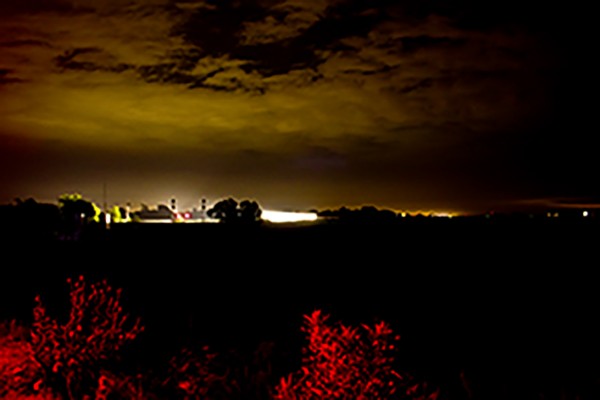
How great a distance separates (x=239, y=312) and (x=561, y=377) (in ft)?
27.9

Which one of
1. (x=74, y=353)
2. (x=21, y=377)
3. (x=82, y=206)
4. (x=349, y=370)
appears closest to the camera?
(x=349, y=370)

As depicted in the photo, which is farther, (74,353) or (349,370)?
(74,353)

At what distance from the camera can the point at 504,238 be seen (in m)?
84.3

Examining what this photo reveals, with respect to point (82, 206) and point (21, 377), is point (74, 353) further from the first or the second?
point (82, 206)

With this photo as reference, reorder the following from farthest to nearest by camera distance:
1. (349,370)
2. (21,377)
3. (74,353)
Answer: (21,377) → (74,353) → (349,370)

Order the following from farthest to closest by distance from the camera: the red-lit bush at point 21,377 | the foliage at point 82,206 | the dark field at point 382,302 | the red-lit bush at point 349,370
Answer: the foliage at point 82,206 → the dark field at point 382,302 → the red-lit bush at point 21,377 → the red-lit bush at point 349,370

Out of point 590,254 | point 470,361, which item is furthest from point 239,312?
point 590,254

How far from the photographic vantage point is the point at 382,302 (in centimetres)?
2569

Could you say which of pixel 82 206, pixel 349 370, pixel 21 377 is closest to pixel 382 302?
pixel 21 377

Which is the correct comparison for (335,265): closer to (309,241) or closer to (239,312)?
(239,312)


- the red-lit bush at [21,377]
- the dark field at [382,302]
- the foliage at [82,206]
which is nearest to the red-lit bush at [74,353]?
the red-lit bush at [21,377]

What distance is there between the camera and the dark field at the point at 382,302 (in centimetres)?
1347

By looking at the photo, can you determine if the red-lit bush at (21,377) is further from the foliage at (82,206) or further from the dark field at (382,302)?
the foliage at (82,206)

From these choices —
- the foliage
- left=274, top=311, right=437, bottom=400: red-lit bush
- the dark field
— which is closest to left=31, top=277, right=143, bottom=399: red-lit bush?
the dark field
